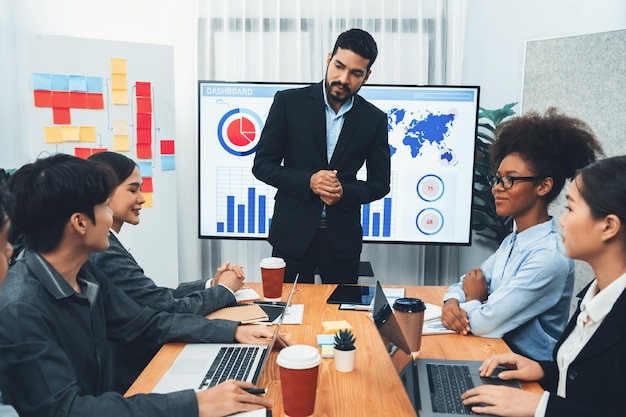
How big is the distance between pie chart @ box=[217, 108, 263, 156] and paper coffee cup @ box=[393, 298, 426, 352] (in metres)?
2.23

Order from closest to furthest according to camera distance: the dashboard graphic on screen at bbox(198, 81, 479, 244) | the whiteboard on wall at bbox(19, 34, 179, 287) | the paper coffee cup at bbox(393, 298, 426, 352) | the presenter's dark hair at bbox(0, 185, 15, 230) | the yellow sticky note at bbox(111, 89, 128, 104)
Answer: the presenter's dark hair at bbox(0, 185, 15, 230) < the paper coffee cup at bbox(393, 298, 426, 352) < the whiteboard on wall at bbox(19, 34, 179, 287) < the yellow sticky note at bbox(111, 89, 128, 104) < the dashboard graphic on screen at bbox(198, 81, 479, 244)

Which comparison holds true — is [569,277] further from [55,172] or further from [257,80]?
[257,80]

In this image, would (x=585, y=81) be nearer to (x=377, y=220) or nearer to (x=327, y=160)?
(x=377, y=220)

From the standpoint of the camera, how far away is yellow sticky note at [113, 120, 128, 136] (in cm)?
319

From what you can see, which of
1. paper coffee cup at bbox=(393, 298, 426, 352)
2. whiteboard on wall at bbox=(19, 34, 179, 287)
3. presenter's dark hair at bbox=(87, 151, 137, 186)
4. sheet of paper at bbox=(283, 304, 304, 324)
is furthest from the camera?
whiteboard on wall at bbox=(19, 34, 179, 287)

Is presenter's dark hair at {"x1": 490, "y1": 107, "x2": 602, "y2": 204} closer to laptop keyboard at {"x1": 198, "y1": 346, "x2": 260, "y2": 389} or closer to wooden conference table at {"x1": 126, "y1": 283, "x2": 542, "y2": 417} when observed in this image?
wooden conference table at {"x1": 126, "y1": 283, "x2": 542, "y2": 417}

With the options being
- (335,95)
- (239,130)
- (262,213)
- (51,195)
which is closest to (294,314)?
(51,195)

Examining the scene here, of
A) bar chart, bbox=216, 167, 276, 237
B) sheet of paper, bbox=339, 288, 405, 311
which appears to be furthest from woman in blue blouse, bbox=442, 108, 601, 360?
bar chart, bbox=216, 167, 276, 237

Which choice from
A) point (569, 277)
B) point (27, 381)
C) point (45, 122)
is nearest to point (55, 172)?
point (27, 381)

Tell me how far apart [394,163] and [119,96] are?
1706mm

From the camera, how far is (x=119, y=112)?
3.19 meters

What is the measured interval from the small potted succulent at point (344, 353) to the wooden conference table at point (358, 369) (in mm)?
15

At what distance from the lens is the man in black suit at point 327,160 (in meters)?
2.28

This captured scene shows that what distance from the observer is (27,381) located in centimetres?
99
